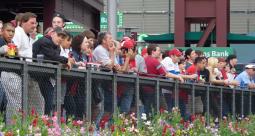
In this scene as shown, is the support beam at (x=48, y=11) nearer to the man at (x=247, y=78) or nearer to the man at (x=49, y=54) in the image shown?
the man at (x=247, y=78)

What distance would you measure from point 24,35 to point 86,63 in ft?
3.60

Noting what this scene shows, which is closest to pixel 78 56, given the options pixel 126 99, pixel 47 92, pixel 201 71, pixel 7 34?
pixel 126 99

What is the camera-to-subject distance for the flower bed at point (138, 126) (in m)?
9.23

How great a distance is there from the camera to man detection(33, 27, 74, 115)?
11461 mm

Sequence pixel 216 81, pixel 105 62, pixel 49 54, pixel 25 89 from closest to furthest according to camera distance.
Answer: pixel 25 89, pixel 49 54, pixel 105 62, pixel 216 81

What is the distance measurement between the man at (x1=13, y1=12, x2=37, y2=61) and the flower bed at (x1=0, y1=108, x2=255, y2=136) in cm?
150

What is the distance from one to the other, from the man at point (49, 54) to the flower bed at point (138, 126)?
1.43 ft

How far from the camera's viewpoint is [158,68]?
54.3ft

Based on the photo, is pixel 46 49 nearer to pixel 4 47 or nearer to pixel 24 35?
pixel 24 35

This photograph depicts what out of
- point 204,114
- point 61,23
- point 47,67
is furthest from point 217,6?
point 47,67

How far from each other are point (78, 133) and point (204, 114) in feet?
27.3

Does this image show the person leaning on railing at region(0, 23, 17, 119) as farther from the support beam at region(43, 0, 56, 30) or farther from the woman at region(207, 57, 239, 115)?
the support beam at region(43, 0, 56, 30)

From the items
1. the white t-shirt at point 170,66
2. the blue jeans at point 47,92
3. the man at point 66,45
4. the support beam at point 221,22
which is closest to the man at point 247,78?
the white t-shirt at point 170,66

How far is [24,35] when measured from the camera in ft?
41.9
